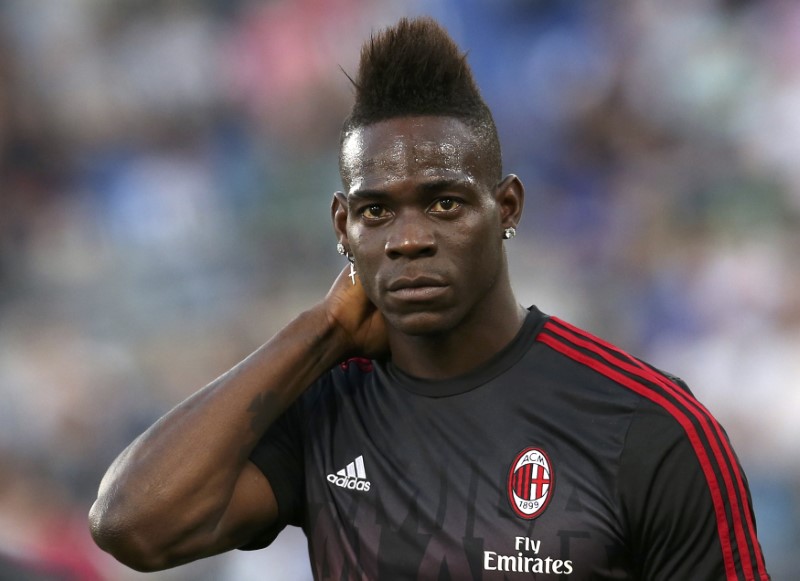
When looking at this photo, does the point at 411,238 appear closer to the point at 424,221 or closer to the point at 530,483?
the point at 424,221

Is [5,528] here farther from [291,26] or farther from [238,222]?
[291,26]

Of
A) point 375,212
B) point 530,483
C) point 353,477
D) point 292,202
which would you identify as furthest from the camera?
point 292,202

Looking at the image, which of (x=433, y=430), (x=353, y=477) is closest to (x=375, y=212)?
(x=433, y=430)

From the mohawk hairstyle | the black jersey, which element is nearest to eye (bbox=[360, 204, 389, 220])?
the mohawk hairstyle

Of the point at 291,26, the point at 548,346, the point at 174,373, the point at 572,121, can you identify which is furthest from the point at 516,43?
the point at 548,346

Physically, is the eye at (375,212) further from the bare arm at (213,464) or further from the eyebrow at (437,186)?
the bare arm at (213,464)

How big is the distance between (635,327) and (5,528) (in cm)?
400

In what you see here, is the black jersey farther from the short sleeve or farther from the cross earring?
the cross earring

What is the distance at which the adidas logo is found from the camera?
3.19 meters

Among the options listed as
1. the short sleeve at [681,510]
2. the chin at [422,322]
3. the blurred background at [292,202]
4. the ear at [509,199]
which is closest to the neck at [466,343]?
the chin at [422,322]

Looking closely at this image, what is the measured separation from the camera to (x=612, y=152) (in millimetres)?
7578

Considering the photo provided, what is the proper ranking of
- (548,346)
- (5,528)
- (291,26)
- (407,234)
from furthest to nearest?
(291,26) → (5,528) → (548,346) → (407,234)

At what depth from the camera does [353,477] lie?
127 inches

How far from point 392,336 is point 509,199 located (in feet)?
1.73
